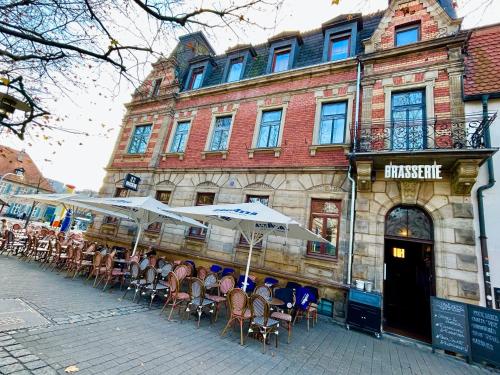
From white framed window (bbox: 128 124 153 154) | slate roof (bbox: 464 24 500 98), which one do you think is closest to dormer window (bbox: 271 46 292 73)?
slate roof (bbox: 464 24 500 98)

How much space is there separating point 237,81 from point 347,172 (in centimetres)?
739

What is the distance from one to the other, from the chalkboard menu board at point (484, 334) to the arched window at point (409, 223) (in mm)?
2205

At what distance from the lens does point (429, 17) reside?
9383 mm

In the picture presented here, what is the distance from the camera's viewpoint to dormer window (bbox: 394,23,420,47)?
379 inches

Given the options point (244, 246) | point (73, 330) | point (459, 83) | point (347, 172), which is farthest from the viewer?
point (244, 246)

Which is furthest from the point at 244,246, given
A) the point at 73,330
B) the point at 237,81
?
the point at 237,81

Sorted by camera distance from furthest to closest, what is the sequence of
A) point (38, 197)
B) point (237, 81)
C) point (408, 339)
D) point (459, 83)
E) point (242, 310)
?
1. point (237, 81)
2. point (38, 197)
3. point (459, 83)
4. point (408, 339)
5. point (242, 310)

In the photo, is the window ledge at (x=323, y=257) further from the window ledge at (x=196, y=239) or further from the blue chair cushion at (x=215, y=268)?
the window ledge at (x=196, y=239)

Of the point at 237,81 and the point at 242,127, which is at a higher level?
the point at 237,81

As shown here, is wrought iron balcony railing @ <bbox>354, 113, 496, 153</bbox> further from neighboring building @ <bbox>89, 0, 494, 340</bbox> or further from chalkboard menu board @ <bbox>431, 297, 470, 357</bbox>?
chalkboard menu board @ <bbox>431, 297, 470, 357</bbox>

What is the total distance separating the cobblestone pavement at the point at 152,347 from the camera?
11.6 ft

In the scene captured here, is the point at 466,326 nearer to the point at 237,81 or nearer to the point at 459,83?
the point at 459,83

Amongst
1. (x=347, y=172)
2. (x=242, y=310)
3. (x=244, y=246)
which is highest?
(x=347, y=172)

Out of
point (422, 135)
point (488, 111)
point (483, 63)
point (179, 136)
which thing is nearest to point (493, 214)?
point (422, 135)
